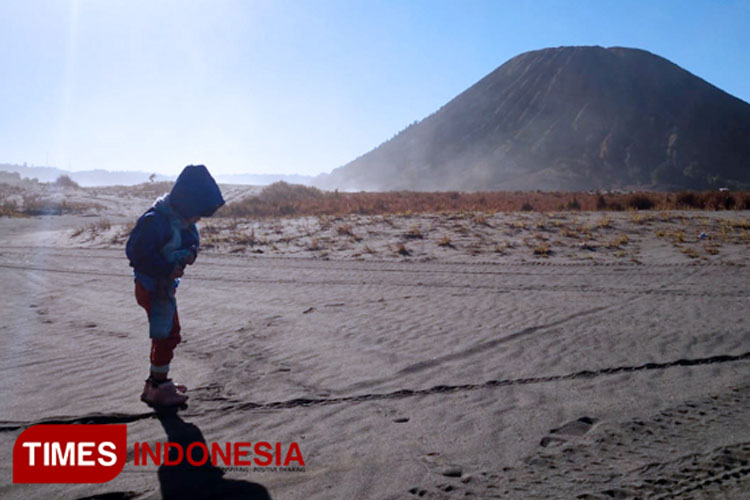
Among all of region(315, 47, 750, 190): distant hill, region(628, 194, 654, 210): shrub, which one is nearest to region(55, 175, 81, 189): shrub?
region(628, 194, 654, 210): shrub

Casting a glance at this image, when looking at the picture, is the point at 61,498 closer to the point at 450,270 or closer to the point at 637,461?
the point at 637,461

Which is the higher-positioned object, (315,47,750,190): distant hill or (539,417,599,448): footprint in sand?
(315,47,750,190): distant hill

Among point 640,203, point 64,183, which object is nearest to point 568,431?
point 640,203

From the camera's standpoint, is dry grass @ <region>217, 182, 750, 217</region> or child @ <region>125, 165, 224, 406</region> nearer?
child @ <region>125, 165, 224, 406</region>

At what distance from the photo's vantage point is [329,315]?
7.58 m

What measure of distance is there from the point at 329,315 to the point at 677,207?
602 inches

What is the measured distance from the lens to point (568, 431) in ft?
12.8

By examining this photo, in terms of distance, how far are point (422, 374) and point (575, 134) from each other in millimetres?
88294

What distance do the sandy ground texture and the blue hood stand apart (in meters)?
1.39

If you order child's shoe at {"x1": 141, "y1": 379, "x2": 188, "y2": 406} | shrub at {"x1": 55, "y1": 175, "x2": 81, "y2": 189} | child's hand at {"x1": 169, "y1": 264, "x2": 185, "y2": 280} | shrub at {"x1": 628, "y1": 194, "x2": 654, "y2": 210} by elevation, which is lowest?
child's shoe at {"x1": 141, "y1": 379, "x2": 188, "y2": 406}

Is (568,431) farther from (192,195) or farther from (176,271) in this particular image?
(192,195)

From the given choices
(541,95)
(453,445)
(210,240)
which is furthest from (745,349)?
(541,95)

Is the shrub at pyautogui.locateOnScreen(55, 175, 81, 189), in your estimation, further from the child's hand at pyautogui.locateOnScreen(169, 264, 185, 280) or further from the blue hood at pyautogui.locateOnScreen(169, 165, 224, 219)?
the child's hand at pyautogui.locateOnScreen(169, 264, 185, 280)

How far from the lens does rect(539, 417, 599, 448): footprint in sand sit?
3.74 metres
